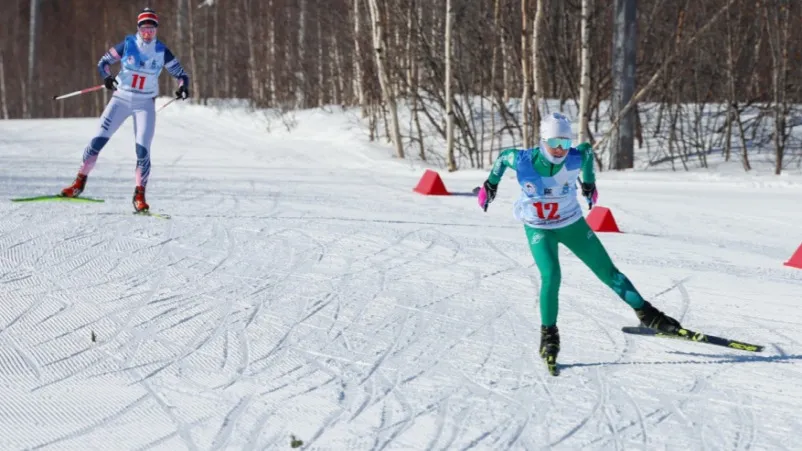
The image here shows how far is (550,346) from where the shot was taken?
5.21 m

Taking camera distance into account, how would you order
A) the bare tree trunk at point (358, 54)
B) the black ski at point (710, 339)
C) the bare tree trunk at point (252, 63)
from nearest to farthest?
the black ski at point (710, 339) < the bare tree trunk at point (358, 54) < the bare tree trunk at point (252, 63)

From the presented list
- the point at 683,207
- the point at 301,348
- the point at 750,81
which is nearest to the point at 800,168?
the point at 750,81

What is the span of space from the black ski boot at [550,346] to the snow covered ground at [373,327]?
0.26ft

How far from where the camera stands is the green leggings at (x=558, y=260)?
17.4ft

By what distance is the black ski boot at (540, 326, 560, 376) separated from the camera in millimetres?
5141

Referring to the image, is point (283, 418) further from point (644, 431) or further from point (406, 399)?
point (644, 431)

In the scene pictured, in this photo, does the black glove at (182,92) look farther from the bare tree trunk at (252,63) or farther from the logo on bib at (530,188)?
the bare tree trunk at (252,63)

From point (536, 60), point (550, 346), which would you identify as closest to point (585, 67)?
point (536, 60)

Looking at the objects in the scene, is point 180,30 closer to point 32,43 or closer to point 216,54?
point 216,54

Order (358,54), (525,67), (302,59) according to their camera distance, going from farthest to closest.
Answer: (302,59), (358,54), (525,67)

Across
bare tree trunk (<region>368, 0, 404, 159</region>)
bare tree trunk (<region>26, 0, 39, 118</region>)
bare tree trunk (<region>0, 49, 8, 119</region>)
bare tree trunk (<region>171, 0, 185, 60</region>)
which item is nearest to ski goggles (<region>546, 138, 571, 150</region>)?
bare tree trunk (<region>368, 0, 404, 159</region>)

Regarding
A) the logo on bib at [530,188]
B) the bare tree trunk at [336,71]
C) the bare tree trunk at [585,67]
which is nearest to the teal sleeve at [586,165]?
the logo on bib at [530,188]

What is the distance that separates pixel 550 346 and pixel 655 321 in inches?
33.8

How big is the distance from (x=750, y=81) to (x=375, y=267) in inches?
529
